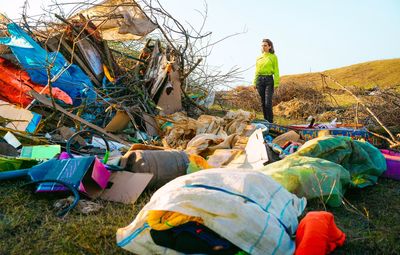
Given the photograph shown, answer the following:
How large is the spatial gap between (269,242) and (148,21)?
572cm

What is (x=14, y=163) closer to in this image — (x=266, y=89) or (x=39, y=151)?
(x=39, y=151)

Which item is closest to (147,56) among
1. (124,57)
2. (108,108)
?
(124,57)

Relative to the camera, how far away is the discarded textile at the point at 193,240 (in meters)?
2.03

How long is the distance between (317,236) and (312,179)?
3.77 ft

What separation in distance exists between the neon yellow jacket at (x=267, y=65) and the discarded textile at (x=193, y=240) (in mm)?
6757

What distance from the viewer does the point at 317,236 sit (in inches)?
84.0

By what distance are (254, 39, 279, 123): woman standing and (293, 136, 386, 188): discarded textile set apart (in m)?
4.50

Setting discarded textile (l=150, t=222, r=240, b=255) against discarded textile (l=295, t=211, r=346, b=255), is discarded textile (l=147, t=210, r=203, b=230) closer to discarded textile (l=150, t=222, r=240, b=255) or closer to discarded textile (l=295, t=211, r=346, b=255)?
discarded textile (l=150, t=222, r=240, b=255)

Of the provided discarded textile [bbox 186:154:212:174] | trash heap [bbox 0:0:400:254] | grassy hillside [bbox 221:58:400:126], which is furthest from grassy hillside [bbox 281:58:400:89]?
discarded textile [bbox 186:154:212:174]

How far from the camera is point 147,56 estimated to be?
780cm

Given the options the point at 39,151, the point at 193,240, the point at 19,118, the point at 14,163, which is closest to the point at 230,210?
the point at 193,240

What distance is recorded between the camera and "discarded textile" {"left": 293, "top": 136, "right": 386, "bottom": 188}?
3.90 meters

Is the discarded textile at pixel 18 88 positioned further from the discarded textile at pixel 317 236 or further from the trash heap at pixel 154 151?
the discarded textile at pixel 317 236

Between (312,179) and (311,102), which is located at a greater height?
(312,179)
